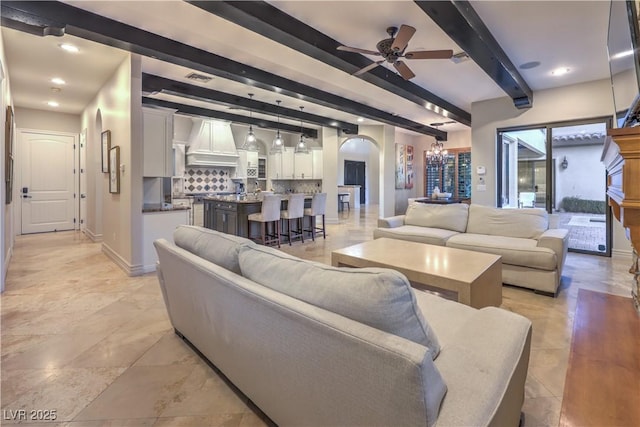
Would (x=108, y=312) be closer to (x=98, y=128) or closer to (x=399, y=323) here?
(x=399, y=323)

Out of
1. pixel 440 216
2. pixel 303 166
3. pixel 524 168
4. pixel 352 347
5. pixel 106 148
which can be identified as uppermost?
pixel 303 166

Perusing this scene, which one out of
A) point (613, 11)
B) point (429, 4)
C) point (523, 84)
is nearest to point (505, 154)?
point (523, 84)

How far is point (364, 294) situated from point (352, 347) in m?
0.16

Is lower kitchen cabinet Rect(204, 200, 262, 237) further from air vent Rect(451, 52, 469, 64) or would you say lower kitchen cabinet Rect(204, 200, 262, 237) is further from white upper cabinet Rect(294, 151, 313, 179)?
air vent Rect(451, 52, 469, 64)

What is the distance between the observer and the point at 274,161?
376 inches

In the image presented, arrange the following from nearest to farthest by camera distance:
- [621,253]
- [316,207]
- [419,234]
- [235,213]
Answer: [419,234], [621,253], [235,213], [316,207]

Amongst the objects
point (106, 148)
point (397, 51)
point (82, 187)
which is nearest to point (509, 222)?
point (397, 51)

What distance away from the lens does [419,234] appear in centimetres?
415

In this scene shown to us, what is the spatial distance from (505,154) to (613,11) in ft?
13.4

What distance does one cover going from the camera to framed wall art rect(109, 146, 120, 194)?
14.0 feet

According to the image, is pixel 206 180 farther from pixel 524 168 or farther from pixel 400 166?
pixel 524 168

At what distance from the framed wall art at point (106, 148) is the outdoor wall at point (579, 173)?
732 cm

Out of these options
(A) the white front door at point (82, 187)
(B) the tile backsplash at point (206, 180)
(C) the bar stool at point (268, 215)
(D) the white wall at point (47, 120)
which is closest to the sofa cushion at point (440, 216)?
(C) the bar stool at point (268, 215)

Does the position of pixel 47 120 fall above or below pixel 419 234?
above
